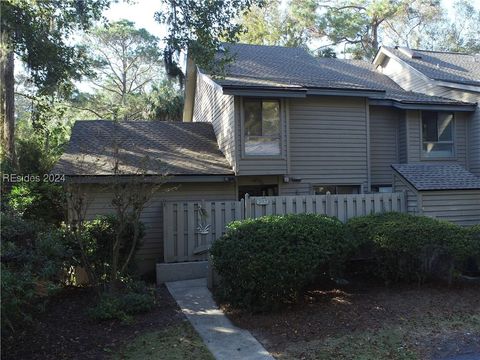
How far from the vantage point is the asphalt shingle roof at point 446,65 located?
55.6ft

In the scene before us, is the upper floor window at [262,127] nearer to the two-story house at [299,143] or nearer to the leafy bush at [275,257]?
the two-story house at [299,143]

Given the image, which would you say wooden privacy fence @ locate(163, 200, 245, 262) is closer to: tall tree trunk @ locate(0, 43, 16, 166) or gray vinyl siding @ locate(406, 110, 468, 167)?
gray vinyl siding @ locate(406, 110, 468, 167)

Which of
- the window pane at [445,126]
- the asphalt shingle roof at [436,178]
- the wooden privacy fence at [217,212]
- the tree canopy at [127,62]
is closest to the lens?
the wooden privacy fence at [217,212]

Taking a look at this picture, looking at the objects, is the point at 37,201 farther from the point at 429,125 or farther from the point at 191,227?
the point at 429,125

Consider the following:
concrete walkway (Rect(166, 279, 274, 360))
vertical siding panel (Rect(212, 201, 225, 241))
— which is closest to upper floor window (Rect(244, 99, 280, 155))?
vertical siding panel (Rect(212, 201, 225, 241))

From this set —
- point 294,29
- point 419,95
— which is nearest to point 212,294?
point 419,95

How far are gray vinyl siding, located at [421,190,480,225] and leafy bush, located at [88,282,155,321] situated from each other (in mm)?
7110

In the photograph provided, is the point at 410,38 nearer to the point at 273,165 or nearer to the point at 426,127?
the point at 426,127

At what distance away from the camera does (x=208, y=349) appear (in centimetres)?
620

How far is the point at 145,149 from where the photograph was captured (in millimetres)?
14992

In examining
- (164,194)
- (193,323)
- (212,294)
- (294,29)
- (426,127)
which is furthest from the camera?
(294,29)

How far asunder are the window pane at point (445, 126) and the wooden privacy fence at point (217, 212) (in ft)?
23.6

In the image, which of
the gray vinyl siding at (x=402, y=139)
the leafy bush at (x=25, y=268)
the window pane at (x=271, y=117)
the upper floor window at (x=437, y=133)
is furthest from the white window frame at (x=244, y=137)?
the leafy bush at (x=25, y=268)

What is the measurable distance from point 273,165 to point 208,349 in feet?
27.6
